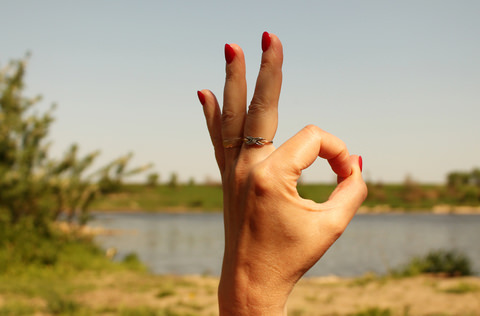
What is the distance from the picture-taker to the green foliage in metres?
9.84

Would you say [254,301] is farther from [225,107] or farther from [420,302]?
[420,302]

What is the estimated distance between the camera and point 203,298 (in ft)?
24.7

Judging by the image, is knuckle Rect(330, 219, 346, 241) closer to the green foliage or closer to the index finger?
the index finger

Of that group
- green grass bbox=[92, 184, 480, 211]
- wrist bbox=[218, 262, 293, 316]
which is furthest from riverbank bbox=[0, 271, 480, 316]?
green grass bbox=[92, 184, 480, 211]

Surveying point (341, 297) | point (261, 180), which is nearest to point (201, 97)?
point (261, 180)

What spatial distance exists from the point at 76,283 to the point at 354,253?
15.6m

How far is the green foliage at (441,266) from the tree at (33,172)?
22.7ft

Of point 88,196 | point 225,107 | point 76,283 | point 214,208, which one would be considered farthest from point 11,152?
point 214,208

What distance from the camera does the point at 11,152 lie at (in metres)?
11.0

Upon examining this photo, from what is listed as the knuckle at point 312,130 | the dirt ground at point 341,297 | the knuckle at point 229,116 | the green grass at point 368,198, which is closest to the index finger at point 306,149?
the knuckle at point 312,130

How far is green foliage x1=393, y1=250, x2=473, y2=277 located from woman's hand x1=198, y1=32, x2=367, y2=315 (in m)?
9.59

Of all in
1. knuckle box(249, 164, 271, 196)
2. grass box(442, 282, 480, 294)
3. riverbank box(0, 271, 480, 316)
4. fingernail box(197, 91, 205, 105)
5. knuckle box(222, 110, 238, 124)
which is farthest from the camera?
grass box(442, 282, 480, 294)

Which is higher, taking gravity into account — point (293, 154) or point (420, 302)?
point (293, 154)

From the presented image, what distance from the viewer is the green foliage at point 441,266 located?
32.3 feet
